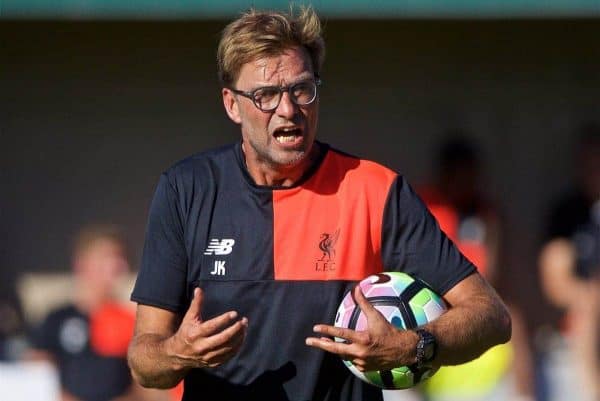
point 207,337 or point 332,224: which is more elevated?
point 332,224

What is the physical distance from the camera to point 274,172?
4.32 m

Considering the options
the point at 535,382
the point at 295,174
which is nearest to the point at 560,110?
the point at 535,382

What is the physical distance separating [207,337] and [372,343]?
486mm

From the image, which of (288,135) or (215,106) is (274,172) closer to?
(288,135)

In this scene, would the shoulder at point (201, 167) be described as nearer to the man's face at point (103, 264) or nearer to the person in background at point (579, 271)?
the man's face at point (103, 264)

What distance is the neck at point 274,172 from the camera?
14.1ft

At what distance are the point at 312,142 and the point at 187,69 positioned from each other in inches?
191

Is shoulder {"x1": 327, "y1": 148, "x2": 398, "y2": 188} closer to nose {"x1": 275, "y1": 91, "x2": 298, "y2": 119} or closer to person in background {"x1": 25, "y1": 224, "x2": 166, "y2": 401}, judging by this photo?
nose {"x1": 275, "y1": 91, "x2": 298, "y2": 119}

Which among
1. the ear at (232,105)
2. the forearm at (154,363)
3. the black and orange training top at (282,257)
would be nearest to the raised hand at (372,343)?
the black and orange training top at (282,257)

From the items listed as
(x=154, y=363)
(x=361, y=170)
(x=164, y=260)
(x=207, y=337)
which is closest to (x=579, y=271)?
(x=361, y=170)

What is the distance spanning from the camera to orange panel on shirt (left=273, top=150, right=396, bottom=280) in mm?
4203

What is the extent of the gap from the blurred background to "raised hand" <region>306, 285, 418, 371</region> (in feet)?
16.8

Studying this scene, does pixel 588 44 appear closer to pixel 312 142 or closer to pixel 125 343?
pixel 125 343

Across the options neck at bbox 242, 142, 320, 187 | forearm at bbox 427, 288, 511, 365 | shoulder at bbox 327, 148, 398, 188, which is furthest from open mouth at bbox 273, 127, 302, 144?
forearm at bbox 427, 288, 511, 365
